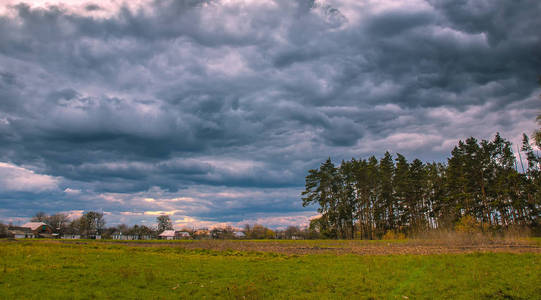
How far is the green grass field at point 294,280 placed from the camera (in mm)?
13375

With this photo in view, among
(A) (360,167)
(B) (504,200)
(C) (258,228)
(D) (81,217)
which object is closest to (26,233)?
(D) (81,217)

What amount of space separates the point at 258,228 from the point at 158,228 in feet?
197

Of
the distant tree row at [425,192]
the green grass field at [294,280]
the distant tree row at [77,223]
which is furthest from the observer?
the distant tree row at [77,223]

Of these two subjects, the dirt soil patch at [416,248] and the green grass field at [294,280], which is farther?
the dirt soil patch at [416,248]

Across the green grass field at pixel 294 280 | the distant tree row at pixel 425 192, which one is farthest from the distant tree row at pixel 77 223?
the green grass field at pixel 294 280

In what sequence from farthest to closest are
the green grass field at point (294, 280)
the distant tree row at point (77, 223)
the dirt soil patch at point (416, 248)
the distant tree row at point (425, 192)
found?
1. the distant tree row at point (77, 223)
2. the distant tree row at point (425, 192)
3. the dirt soil patch at point (416, 248)
4. the green grass field at point (294, 280)

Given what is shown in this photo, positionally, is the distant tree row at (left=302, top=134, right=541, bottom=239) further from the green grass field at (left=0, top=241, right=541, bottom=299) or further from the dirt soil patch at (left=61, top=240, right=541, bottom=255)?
the green grass field at (left=0, top=241, right=541, bottom=299)

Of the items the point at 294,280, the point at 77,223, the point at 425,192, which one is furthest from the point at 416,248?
the point at 77,223

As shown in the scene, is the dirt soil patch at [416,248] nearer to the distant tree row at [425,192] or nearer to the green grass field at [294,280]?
the green grass field at [294,280]

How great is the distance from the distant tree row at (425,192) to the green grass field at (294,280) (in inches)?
2148

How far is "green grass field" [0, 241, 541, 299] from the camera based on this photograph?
1338 cm

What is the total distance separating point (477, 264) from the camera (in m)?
18.4

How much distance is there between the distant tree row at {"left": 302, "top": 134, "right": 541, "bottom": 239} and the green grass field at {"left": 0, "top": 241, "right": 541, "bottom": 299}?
2148 inches

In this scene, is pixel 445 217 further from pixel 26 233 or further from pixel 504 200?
pixel 26 233
